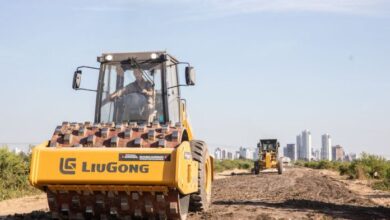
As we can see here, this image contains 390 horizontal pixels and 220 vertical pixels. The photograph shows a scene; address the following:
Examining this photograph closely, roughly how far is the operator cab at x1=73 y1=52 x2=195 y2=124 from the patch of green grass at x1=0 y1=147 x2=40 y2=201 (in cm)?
1093

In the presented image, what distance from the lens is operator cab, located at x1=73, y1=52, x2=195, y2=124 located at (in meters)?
10.5

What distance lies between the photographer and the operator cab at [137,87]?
34.4 ft

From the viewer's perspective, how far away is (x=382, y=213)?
13102mm

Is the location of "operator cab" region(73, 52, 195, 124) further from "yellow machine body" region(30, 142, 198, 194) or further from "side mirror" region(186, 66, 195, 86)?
"yellow machine body" region(30, 142, 198, 194)

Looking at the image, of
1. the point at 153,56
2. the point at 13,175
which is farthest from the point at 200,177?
the point at 13,175

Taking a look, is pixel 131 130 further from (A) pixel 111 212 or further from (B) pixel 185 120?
(B) pixel 185 120

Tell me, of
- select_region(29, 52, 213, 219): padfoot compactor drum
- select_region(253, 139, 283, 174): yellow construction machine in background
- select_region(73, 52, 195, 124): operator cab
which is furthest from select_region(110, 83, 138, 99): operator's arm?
select_region(253, 139, 283, 174): yellow construction machine in background

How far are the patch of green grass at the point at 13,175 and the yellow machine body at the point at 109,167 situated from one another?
41.5 ft

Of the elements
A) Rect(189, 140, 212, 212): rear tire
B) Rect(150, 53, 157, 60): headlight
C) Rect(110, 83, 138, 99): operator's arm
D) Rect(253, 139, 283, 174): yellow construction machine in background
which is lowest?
Rect(253, 139, 283, 174): yellow construction machine in background

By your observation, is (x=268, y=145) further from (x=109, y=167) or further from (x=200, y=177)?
Result: (x=109, y=167)

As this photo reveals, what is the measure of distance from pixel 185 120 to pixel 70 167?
3.85m

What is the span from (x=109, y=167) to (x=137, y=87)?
2.79m

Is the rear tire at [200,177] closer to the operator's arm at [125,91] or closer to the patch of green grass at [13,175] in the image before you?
the operator's arm at [125,91]

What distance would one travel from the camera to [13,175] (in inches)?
879
